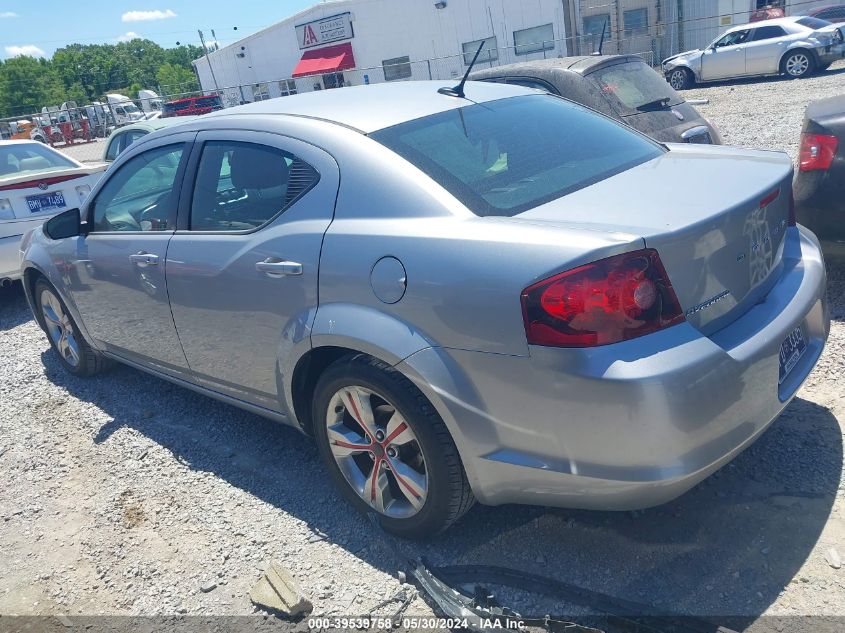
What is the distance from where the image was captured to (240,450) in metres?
3.87

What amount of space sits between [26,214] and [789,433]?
685 centimetres

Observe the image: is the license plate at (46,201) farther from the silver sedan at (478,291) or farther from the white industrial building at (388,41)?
the white industrial building at (388,41)

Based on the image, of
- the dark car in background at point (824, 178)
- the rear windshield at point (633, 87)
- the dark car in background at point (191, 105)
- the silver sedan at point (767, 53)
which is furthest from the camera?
the dark car in background at point (191, 105)

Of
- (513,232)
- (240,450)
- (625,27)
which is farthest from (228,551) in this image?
(625,27)

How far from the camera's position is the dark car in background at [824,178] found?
4.23 metres

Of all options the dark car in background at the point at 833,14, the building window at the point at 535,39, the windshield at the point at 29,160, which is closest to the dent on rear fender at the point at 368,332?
the windshield at the point at 29,160

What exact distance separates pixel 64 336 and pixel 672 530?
14.3ft

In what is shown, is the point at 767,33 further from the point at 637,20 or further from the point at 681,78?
the point at 637,20

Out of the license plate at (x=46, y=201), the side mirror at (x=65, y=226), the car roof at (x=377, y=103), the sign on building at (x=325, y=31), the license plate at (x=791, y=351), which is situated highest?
the sign on building at (x=325, y=31)

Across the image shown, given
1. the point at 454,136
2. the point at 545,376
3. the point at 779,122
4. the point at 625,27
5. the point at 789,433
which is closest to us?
the point at 545,376

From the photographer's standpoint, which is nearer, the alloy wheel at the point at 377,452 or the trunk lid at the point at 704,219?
the trunk lid at the point at 704,219

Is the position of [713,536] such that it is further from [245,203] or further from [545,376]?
[245,203]

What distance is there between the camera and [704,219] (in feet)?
7.63

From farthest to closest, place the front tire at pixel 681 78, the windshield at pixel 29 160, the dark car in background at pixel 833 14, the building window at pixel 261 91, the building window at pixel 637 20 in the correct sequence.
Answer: the building window at pixel 261 91 < the building window at pixel 637 20 < the dark car in background at pixel 833 14 < the front tire at pixel 681 78 < the windshield at pixel 29 160
